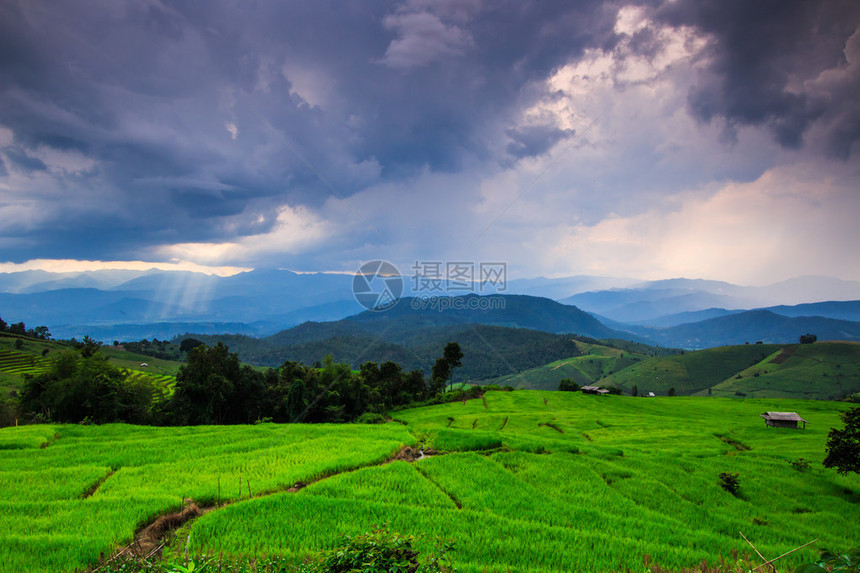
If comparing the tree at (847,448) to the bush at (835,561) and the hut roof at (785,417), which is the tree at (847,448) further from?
the hut roof at (785,417)

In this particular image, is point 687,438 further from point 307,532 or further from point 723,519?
point 307,532

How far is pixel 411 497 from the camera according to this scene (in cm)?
1259

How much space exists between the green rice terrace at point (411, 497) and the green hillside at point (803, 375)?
583ft

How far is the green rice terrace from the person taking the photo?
361 inches

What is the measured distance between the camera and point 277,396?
162ft

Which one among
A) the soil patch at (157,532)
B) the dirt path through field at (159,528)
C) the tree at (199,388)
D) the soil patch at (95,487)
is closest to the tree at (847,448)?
the dirt path through field at (159,528)

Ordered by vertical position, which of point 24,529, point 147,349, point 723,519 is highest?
point 24,529

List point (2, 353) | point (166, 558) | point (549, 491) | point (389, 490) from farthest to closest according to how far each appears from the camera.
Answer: point (2, 353), point (549, 491), point (389, 490), point (166, 558)

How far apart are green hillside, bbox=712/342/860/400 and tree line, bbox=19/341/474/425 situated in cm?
17591

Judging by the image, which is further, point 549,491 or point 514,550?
point 549,491

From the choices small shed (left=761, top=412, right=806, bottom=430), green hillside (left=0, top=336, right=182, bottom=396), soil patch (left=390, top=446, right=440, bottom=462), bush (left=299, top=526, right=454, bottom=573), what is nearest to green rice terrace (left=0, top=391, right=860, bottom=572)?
soil patch (left=390, top=446, right=440, bottom=462)

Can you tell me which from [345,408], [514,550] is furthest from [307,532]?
[345,408]

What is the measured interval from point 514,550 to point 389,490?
5.40m

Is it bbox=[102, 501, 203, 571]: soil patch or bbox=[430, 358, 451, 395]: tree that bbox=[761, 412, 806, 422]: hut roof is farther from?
bbox=[102, 501, 203, 571]: soil patch
